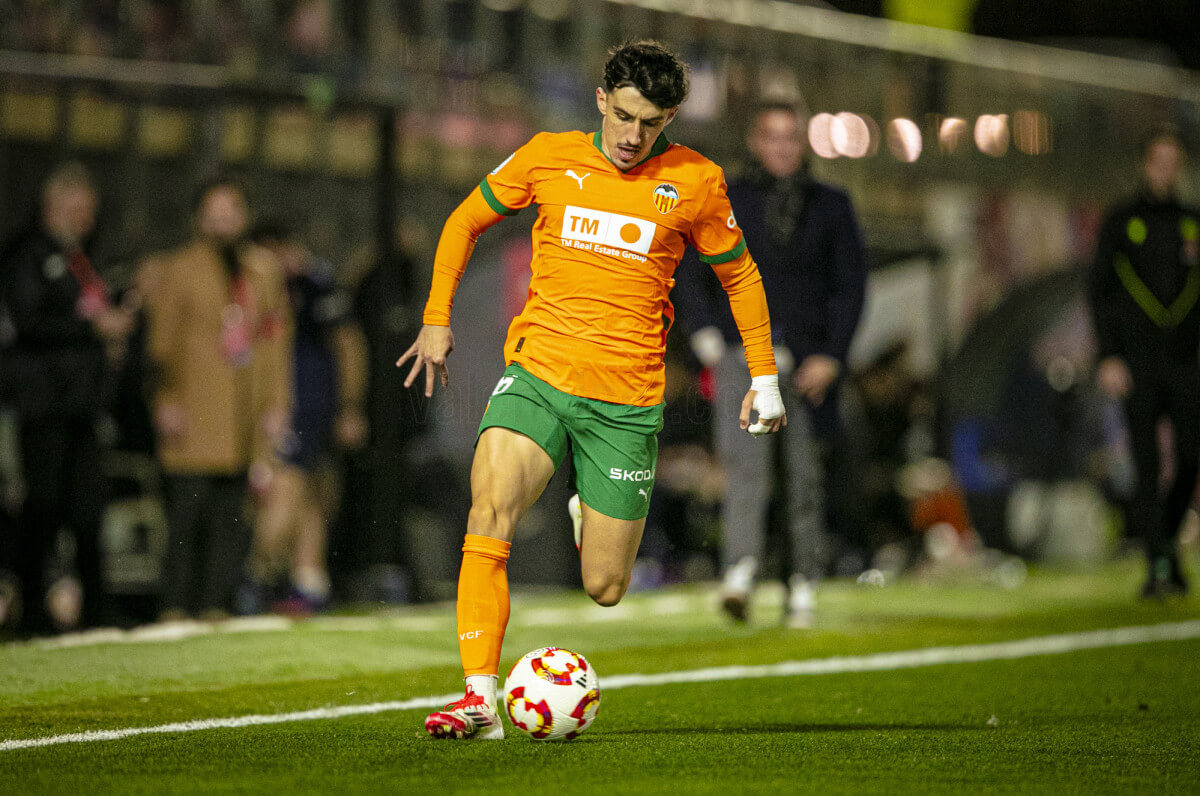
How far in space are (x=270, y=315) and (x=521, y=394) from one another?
3965 mm

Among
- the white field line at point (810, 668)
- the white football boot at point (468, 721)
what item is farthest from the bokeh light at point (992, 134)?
the white football boot at point (468, 721)

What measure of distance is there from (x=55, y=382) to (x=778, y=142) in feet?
12.8

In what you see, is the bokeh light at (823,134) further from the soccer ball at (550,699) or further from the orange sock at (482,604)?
the soccer ball at (550,699)

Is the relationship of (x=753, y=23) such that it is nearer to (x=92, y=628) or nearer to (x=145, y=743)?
(x=92, y=628)

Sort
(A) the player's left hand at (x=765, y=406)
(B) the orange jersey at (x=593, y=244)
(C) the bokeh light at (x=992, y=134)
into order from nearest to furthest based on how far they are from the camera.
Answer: (B) the orange jersey at (x=593, y=244) → (A) the player's left hand at (x=765, y=406) → (C) the bokeh light at (x=992, y=134)

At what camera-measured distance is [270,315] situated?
8688mm

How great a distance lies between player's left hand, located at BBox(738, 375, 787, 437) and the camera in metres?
5.30

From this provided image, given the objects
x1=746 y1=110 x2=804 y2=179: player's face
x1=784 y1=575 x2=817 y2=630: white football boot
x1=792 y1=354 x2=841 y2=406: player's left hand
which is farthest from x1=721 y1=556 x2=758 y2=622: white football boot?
x1=746 y1=110 x2=804 y2=179: player's face

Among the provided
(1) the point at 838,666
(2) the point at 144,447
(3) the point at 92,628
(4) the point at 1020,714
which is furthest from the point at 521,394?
(2) the point at 144,447

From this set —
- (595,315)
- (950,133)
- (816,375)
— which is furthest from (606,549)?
(950,133)

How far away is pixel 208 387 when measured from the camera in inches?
331

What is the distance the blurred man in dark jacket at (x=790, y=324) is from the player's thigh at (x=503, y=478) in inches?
130

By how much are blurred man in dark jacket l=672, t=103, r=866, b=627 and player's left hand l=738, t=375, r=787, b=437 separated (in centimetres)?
280

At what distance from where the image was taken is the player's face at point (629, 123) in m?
4.88
